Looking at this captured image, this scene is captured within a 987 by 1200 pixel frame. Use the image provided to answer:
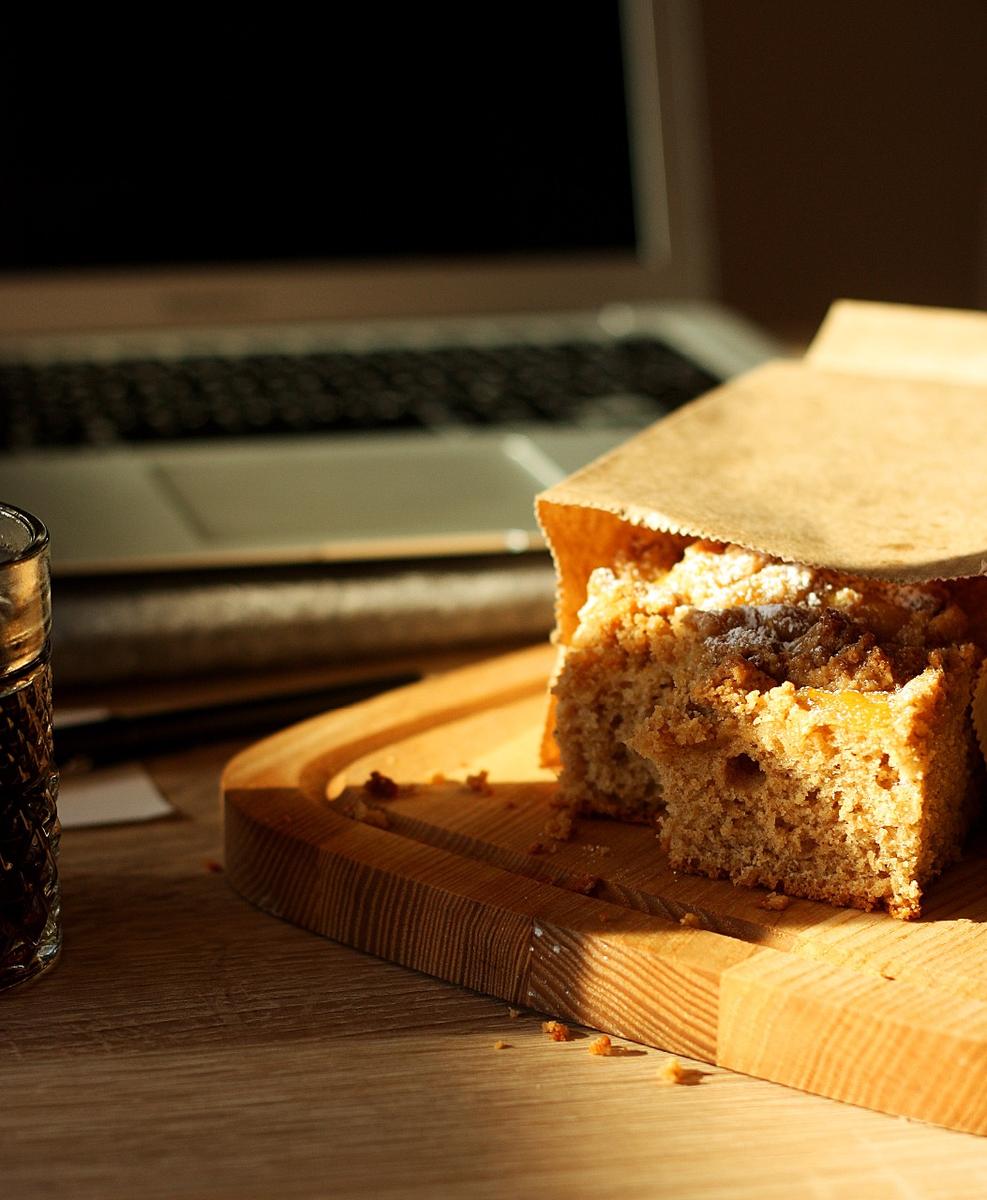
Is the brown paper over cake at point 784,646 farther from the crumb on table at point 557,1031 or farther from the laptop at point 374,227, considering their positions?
the laptop at point 374,227

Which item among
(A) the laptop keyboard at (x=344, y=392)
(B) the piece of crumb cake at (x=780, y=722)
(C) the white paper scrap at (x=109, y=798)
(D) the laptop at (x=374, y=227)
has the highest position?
(D) the laptop at (x=374, y=227)

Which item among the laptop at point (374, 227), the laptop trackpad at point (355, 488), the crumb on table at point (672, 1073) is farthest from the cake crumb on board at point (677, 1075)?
the laptop at point (374, 227)

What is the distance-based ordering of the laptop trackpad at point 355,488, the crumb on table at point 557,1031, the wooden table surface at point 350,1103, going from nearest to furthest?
1. the wooden table surface at point 350,1103
2. the crumb on table at point 557,1031
3. the laptop trackpad at point 355,488

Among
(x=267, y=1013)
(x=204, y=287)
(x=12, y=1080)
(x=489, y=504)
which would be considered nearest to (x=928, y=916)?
(x=267, y=1013)

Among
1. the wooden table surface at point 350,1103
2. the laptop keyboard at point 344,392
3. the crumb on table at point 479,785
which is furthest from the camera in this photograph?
the laptop keyboard at point 344,392

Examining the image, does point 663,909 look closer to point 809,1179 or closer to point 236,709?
point 809,1179

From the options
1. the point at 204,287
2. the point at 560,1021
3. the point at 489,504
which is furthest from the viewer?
the point at 204,287

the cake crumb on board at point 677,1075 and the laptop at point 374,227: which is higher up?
the laptop at point 374,227

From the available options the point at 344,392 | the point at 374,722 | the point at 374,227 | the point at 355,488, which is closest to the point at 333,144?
the point at 374,227
